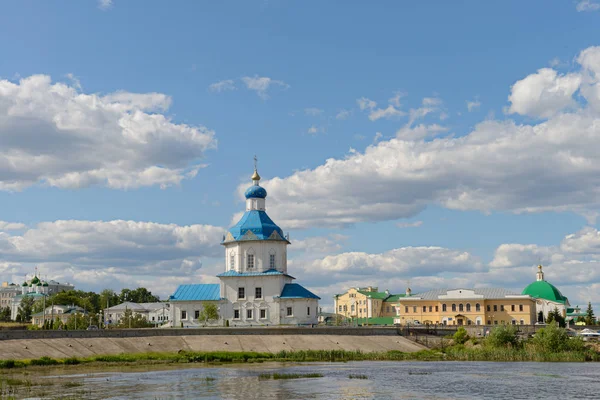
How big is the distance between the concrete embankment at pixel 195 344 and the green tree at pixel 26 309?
3373 inches

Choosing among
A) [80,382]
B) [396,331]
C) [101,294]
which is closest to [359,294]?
[396,331]

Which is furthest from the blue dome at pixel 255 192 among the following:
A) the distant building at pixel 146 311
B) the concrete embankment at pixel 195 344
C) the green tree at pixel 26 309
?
the green tree at pixel 26 309

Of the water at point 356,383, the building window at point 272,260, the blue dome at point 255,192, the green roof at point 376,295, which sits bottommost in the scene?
the water at point 356,383

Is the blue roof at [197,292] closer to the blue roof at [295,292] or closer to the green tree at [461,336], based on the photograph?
the blue roof at [295,292]

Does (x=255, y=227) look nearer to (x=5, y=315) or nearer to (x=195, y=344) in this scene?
(x=195, y=344)

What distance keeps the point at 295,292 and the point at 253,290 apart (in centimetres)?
466

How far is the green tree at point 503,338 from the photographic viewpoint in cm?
5966

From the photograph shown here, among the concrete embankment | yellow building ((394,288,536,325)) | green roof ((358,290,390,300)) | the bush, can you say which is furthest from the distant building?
the bush

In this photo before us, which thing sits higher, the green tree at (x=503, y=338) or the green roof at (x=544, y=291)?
the green roof at (x=544, y=291)

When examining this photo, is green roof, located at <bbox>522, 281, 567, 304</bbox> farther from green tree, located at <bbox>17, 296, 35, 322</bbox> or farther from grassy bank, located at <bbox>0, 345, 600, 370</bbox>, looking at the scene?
green tree, located at <bbox>17, 296, 35, 322</bbox>

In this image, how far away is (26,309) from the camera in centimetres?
14188

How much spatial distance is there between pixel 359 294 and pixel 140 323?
37.6m

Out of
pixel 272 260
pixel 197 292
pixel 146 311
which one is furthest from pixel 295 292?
pixel 146 311

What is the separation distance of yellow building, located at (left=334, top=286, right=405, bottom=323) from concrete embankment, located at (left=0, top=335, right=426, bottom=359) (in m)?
45.6
